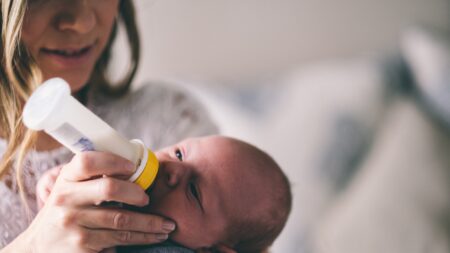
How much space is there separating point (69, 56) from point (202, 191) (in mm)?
318

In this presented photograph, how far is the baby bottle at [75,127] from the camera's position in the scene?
0.54 meters

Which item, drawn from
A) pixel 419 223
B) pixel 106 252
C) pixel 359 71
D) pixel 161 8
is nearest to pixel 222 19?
pixel 161 8

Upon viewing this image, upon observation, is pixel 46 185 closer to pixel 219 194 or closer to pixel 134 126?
pixel 219 194

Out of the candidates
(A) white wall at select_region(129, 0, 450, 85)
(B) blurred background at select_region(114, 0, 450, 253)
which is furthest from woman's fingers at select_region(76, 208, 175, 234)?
(A) white wall at select_region(129, 0, 450, 85)

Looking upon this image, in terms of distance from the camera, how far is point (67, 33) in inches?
32.3

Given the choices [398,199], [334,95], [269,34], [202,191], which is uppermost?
[202,191]

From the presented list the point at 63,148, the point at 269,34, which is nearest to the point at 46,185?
the point at 63,148

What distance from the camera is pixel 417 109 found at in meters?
1.95

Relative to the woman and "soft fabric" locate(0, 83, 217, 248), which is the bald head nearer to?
the woman

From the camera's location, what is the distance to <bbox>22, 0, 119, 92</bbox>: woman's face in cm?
79

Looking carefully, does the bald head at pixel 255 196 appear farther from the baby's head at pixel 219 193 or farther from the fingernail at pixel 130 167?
the fingernail at pixel 130 167

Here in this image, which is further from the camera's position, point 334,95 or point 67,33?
point 334,95

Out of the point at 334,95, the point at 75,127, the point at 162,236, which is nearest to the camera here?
the point at 75,127

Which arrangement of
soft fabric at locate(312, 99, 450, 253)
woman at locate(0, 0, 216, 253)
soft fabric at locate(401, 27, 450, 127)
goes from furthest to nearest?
soft fabric at locate(401, 27, 450, 127)
soft fabric at locate(312, 99, 450, 253)
woman at locate(0, 0, 216, 253)
